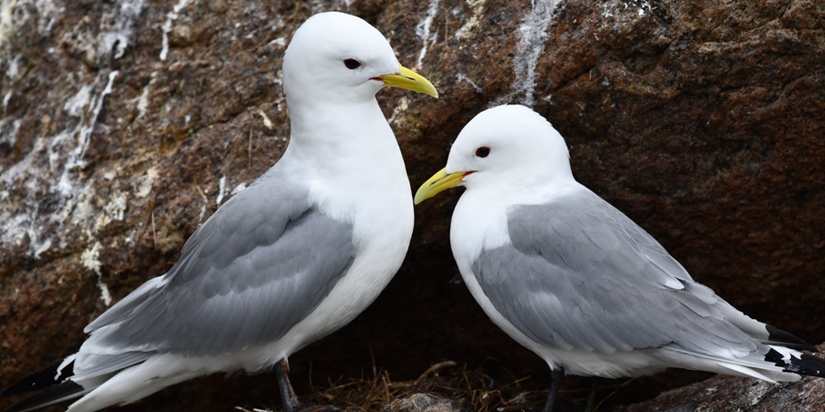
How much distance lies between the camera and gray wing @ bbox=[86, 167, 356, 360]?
4344 millimetres

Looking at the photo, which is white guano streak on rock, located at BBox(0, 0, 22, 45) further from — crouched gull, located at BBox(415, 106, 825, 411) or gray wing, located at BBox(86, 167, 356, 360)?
crouched gull, located at BBox(415, 106, 825, 411)

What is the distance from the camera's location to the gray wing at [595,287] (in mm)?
4090

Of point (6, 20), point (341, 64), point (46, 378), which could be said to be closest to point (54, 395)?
point (46, 378)

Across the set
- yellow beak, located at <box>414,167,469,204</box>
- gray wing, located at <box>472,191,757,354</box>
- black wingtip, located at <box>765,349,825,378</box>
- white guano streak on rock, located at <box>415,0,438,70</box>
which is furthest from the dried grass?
white guano streak on rock, located at <box>415,0,438,70</box>

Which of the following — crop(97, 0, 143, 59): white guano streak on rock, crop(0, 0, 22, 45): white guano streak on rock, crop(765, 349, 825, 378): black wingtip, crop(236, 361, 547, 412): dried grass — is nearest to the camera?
crop(765, 349, 825, 378): black wingtip

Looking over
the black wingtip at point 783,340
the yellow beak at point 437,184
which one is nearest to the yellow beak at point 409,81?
the yellow beak at point 437,184

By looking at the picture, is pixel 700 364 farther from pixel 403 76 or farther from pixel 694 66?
pixel 403 76

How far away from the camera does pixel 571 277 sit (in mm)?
4301

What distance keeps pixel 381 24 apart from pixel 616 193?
1.50m

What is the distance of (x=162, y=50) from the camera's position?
5.59m

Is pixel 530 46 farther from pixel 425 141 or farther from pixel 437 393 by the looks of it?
pixel 437 393

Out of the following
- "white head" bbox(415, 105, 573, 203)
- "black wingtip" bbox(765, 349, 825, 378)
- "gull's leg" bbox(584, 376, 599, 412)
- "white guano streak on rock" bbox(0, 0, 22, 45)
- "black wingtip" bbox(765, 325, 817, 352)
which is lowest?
"gull's leg" bbox(584, 376, 599, 412)

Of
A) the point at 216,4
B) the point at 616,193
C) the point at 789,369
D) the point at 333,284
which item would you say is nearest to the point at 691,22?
the point at 616,193

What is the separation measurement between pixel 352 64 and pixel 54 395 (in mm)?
1999
